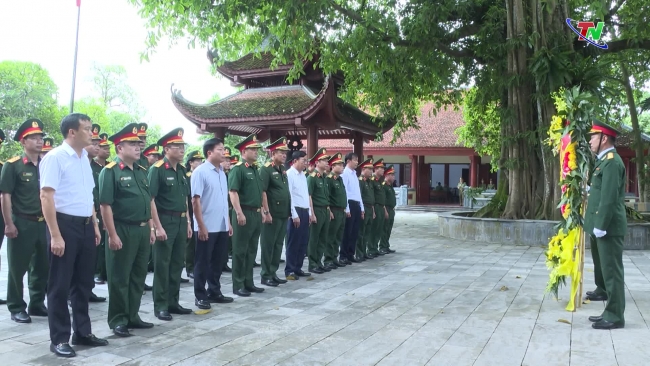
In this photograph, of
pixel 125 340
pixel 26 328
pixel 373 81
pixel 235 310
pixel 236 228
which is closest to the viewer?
pixel 125 340

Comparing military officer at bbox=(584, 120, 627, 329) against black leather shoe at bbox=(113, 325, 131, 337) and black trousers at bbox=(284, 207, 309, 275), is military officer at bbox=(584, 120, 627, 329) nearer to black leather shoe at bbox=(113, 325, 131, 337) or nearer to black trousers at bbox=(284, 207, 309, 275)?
black trousers at bbox=(284, 207, 309, 275)

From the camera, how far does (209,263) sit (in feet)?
18.4

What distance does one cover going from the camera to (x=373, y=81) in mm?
13484

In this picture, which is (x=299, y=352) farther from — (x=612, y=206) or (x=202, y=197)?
(x=612, y=206)

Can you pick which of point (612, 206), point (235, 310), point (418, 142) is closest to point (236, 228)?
point (235, 310)

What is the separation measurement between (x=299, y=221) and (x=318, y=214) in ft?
2.14

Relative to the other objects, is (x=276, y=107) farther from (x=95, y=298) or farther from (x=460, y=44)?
(x=95, y=298)

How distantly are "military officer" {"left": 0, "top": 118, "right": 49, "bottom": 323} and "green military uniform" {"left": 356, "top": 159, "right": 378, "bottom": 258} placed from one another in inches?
199

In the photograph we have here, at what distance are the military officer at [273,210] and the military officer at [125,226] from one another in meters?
2.16

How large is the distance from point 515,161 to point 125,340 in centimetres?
995

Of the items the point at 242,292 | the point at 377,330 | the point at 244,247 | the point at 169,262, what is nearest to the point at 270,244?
the point at 244,247

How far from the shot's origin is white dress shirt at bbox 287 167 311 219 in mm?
7214

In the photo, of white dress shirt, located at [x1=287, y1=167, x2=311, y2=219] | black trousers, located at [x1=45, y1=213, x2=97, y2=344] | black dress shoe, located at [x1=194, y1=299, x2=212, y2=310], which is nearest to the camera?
black trousers, located at [x1=45, y1=213, x2=97, y2=344]

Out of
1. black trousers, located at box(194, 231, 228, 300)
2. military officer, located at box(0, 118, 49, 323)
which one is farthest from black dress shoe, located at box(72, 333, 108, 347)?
black trousers, located at box(194, 231, 228, 300)
